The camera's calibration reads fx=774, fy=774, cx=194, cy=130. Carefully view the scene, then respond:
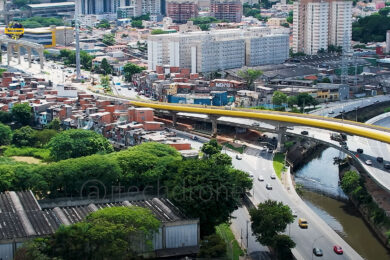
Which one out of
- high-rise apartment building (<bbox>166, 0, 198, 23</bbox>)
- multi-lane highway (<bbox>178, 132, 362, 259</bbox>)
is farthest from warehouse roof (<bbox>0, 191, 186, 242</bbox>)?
high-rise apartment building (<bbox>166, 0, 198, 23</bbox>)

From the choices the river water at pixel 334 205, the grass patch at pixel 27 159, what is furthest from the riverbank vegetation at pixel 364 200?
the grass patch at pixel 27 159

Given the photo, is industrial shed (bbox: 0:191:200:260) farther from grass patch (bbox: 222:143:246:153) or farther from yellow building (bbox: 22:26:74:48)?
yellow building (bbox: 22:26:74:48)

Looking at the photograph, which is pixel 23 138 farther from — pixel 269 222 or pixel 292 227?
pixel 269 222

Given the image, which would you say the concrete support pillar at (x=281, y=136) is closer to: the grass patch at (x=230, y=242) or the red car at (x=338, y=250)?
the grass patch at (x=230, y=242)

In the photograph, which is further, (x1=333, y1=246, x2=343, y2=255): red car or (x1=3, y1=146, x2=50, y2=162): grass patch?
(x1=3, y1=146, x2=50, y2=162): grass patch

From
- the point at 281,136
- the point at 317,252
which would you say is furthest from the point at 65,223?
the point at 281,136
